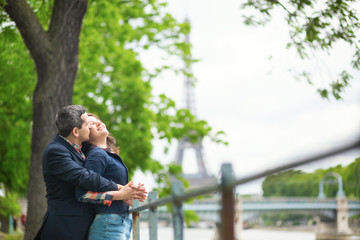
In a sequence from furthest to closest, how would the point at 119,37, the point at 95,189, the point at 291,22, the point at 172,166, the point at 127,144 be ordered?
the point at 172,166, the point at 119,37, the point at 127,144, the point at 291,22, the point at 95,189

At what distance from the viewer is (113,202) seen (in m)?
3.40

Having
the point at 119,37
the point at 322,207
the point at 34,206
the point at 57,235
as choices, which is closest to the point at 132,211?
the point at 57,235

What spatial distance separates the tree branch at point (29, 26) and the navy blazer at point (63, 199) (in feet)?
14.4

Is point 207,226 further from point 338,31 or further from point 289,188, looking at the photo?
point 338,31

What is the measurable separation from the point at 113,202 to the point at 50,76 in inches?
190

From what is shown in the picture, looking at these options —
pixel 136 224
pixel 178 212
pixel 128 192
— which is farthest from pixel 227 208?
pixel 136 224

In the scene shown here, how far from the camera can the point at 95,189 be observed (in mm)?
3273

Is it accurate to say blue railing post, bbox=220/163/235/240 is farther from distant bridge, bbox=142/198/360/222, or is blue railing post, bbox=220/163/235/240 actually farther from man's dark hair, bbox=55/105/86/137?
man's dark hair, bbox=55/105/86/137

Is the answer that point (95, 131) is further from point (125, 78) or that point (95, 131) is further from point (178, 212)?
point (125, 78)

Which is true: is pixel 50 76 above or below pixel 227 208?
above

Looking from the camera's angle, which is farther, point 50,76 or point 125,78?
point 125,78

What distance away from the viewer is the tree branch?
7320 millimetres

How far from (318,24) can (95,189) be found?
5614 millimetres

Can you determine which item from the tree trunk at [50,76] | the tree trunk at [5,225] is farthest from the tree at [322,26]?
the tree trunk at [5,225]
